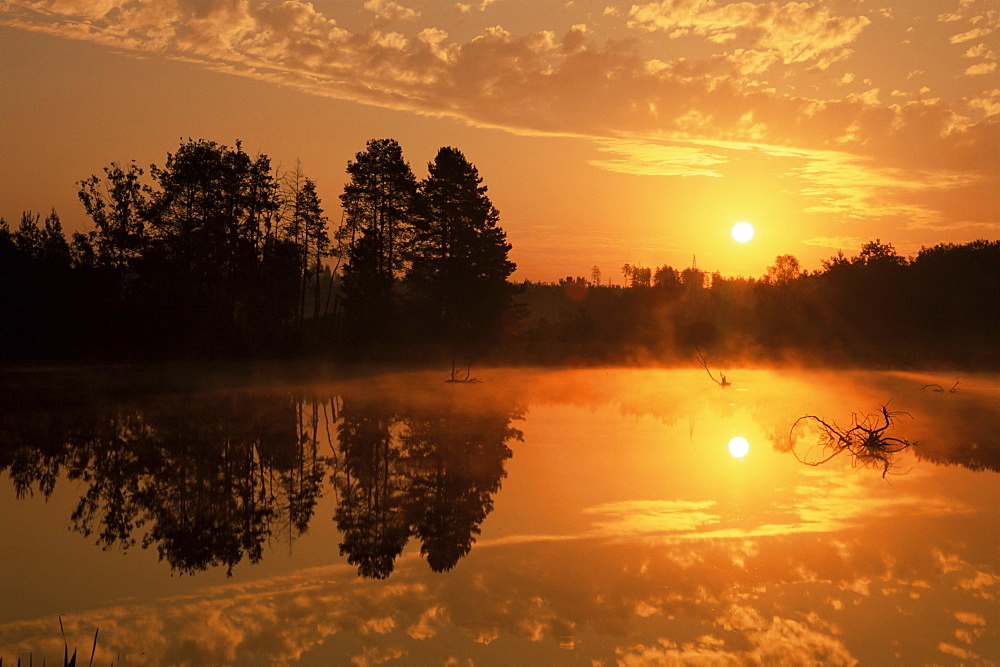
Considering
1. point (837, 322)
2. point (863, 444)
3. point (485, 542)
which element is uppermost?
point (837, 322)

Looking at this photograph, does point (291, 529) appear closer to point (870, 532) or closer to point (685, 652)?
point (685, 652)

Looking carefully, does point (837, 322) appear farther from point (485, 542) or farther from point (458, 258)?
point (485, 542)

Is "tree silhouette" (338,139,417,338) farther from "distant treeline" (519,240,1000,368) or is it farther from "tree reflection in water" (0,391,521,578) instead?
"tree reflection in water" (0,391,521,578)

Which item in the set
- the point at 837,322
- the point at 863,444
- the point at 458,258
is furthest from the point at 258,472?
the point at 837,322

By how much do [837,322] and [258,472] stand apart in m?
59.2

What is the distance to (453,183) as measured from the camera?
5228cm

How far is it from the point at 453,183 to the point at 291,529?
41857 mm

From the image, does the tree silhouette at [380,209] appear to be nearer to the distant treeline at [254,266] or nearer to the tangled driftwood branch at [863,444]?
the distant treeline at [254,266]

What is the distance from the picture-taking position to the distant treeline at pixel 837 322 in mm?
57594

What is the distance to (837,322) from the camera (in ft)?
216

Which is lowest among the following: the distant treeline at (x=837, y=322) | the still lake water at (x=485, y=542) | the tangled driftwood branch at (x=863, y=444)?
the still lake water at (x=485, y=542)

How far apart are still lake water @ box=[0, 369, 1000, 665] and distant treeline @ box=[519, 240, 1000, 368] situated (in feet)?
113

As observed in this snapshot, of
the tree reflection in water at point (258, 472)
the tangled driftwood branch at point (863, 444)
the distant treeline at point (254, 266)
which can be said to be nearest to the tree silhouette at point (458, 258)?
the distant treeline at point (254, 266)

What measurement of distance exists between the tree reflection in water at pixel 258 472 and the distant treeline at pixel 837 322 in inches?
1237
